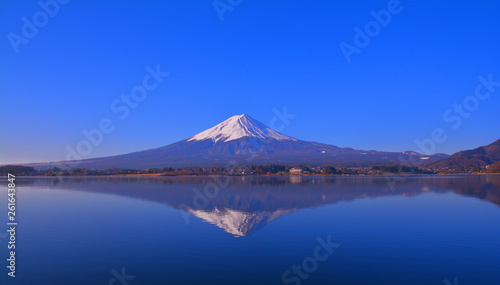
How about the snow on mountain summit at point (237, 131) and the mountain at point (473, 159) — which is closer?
the mountain at point (473, 159)

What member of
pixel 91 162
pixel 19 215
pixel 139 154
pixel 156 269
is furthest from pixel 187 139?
pixel 156 269

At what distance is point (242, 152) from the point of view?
127000 millimetres

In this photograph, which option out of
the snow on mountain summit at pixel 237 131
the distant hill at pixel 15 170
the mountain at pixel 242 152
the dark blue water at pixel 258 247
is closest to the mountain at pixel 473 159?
the mountain at pixel 242 152

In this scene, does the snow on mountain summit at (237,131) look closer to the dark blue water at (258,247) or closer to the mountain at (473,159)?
the mountain at (473,159)

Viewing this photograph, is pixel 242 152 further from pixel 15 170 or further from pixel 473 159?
pixel 473 159

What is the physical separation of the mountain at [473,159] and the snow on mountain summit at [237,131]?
61885mm

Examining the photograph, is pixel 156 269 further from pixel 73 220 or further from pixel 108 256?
pixel 73 220

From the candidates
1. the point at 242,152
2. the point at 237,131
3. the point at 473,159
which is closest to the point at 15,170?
the point at 242,152

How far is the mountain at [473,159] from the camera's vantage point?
113m

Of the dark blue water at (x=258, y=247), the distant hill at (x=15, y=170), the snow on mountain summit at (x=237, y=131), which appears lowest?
the dark blue water at (x=258, y=247)

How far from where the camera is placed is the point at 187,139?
159625 millimetres

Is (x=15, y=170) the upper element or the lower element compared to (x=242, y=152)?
lower

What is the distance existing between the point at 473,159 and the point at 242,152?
242 feet

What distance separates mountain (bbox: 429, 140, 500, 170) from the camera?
113 m
